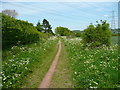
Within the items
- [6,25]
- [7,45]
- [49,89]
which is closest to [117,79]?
[49,89]

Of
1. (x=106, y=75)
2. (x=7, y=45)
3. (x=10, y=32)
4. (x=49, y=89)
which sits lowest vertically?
Answer: (x=49, y=89)

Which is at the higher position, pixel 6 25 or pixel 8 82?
pixel 6 25

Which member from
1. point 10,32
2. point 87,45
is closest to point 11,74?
point 10,32

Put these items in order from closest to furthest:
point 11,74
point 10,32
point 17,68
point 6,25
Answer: point 11,74
point 17,68
point 6,25
point 10,32

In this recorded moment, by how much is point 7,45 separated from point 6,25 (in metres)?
2.97

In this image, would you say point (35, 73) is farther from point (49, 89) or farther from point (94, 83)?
point (94, 83)

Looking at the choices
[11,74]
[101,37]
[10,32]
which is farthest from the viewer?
[101,37]

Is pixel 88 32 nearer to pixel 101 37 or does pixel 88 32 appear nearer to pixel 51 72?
pixel 101 37

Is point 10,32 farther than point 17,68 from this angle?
Yes

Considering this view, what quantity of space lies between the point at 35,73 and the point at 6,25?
8134mm

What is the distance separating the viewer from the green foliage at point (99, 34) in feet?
60.6

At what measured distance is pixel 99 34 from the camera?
18484 millimetres

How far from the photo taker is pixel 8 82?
269 inches

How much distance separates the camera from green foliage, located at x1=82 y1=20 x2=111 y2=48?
18.5 meters
